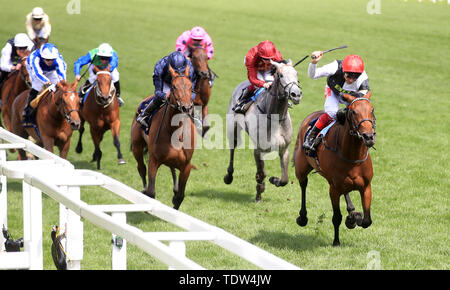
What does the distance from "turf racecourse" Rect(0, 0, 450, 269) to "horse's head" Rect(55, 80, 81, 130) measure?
50.6 inches

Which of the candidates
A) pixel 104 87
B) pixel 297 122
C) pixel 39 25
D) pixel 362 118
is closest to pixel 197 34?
pixel 104 87

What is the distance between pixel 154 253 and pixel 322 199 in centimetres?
778

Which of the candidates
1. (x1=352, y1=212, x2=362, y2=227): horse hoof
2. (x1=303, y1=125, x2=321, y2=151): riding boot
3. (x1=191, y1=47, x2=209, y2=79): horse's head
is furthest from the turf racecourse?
(x1=191, y1=47, x2=209, y2=79): horse's head

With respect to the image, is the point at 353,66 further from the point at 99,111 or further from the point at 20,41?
the point at 20,41

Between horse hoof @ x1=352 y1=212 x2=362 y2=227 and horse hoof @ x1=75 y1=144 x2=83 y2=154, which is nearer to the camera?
horse hoof @ x1=352 y1=212 x2=362 y2=227

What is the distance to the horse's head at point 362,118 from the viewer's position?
6652 millimetres

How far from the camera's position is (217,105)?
19.3m

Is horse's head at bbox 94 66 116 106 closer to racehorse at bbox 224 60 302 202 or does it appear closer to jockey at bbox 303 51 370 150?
racehorse at bbox 224 60 302 202

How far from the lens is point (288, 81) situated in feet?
27.9

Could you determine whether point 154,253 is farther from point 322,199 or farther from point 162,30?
point 162,30

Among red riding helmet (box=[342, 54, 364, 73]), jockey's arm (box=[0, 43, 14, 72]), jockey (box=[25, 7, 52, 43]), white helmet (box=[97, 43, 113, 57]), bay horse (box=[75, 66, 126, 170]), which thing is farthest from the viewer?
jockey (box=[25, 7, 52, 43])

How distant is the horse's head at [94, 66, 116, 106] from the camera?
448 inches

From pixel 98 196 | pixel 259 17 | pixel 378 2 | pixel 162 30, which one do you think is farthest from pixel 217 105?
pixel 378 2

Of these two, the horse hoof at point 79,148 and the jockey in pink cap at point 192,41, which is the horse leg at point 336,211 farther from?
the horse hoof at point 79,148
